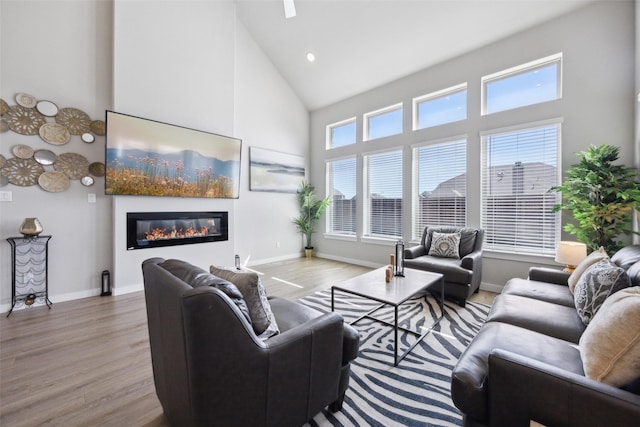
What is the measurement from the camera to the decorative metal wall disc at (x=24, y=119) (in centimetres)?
293

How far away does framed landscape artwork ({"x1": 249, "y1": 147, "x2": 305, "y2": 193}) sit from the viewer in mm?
5297

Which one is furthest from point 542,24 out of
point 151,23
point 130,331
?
point 130,331

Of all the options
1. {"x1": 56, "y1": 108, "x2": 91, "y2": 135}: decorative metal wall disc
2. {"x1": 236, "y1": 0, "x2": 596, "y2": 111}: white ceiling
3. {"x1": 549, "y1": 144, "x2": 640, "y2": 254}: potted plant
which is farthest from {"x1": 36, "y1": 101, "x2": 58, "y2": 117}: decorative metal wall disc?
{"x1": 549, "y1": 144, "x2": 640, "y2": 254}: potted plant

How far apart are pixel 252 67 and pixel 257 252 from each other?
3750 millimetres

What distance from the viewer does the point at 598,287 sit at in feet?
5.25

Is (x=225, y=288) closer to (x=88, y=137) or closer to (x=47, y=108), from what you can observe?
(x=88, y=137)

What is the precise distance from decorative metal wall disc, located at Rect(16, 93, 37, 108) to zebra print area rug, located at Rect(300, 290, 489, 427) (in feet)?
13.6

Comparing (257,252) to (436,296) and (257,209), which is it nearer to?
(257,209)

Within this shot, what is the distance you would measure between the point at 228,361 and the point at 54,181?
3731 millimetres

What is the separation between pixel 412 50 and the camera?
420 centimetres

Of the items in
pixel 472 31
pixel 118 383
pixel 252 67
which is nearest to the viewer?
pixel 118 383

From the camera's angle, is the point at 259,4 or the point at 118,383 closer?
the point at 118,383

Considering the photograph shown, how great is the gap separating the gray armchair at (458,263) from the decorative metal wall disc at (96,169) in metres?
4.26

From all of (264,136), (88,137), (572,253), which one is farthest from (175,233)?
(572,253)
